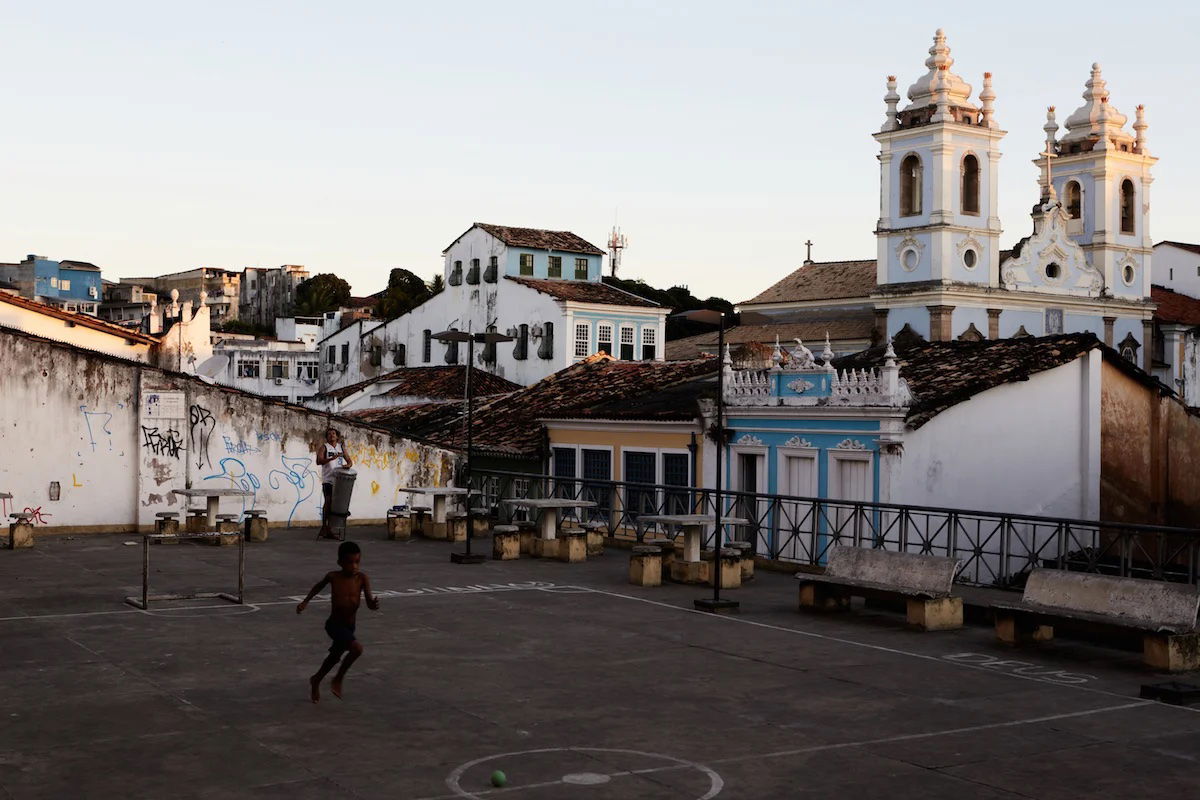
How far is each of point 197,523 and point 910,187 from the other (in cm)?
5105

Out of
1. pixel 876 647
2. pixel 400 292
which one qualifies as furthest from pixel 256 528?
pixel 400 292

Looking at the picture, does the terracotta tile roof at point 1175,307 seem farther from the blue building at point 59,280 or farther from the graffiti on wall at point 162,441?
the blue building at point 59,280

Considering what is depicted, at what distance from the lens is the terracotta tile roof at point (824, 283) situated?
76.1 m

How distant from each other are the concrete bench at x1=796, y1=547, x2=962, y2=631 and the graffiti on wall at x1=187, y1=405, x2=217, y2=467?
14.0 m

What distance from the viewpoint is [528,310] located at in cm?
6319

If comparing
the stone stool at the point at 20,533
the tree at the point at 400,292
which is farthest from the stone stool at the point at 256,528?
the tree at the point at 400,292

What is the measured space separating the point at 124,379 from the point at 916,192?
5062cm

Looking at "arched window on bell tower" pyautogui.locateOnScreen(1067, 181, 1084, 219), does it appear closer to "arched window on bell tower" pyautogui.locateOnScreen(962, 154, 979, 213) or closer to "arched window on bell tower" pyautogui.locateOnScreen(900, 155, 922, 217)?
"arched window on bell tower" pyautogui.locateOnScreen(962, 154, 979, 213)

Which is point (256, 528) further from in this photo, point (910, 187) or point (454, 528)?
point (910, 187)

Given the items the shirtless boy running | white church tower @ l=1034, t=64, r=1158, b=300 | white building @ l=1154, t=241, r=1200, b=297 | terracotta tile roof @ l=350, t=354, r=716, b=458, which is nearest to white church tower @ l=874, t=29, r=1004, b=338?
white church tower @ l=1034, t=64, r=1158, b=300

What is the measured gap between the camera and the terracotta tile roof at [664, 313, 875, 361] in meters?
71.8

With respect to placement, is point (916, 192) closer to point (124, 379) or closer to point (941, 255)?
point (941, 255)

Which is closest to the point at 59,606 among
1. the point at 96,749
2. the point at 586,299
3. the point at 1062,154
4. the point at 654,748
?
the point at 96,749

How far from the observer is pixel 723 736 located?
10.3 m
